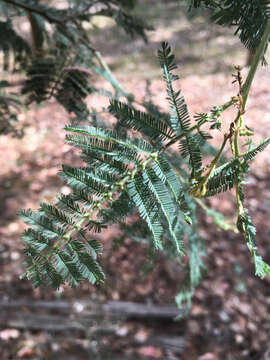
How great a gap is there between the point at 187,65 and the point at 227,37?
5.68 ft

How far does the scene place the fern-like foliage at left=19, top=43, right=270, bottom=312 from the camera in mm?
432

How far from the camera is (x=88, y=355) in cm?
223

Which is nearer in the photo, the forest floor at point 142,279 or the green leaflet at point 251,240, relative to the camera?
the green leaflet at point 251,240

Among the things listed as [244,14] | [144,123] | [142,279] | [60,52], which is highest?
[60,52]

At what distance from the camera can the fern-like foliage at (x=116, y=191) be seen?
1.42ft

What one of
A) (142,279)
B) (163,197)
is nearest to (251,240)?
(163,197)

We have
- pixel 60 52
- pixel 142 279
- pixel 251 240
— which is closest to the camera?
pixel 251 240

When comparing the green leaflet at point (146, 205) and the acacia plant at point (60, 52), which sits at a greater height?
the acacia plant at point (60, 52)

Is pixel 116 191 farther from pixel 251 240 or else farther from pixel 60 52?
pixel 60 52

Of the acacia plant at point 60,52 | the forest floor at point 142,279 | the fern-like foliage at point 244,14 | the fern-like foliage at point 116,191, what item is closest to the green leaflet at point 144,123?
the fern-like foliage at point 116,191

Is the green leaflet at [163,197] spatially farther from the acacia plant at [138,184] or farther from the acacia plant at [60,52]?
the acacia plant at [60,52]

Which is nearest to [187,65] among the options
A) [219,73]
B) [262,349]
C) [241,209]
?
[219,73]

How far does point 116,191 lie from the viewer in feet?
1.59

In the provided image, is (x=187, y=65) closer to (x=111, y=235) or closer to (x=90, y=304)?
(x=111, y=235)
